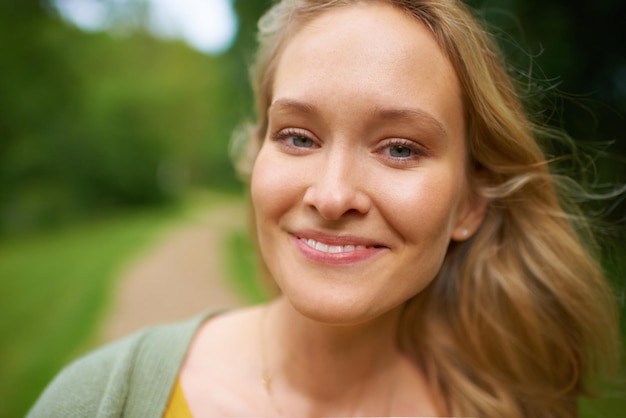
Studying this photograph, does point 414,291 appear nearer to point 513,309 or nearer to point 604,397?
point 513,309

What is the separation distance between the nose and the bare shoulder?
2.22ft

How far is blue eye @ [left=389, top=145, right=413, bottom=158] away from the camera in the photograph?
1.54 metres

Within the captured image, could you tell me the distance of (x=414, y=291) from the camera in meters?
1.63

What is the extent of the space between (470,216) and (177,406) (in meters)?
1.15

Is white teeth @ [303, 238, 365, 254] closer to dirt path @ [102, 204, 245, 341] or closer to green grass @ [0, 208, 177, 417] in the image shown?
green grass @ [0, 208, 177, 417]

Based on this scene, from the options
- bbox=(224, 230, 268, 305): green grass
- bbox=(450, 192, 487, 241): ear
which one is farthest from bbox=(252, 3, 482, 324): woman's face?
bbox=(224, 230, 268, 305): green grass

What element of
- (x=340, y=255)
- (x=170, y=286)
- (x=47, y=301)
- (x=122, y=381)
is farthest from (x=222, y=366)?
(x=170, y=286)

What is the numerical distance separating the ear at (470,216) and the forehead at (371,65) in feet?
1.07

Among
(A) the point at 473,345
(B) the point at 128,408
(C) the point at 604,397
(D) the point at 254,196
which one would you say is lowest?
(C) the point at 604,397

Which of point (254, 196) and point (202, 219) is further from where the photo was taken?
point (202, 219)

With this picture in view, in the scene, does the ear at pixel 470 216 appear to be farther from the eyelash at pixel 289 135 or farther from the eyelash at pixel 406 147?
the eyelash at pixel 289 135

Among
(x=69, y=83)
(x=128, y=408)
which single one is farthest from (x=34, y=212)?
(x=128, y=408)

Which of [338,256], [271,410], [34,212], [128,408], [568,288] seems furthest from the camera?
[34,212]

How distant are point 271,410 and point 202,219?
1804 centimetres
